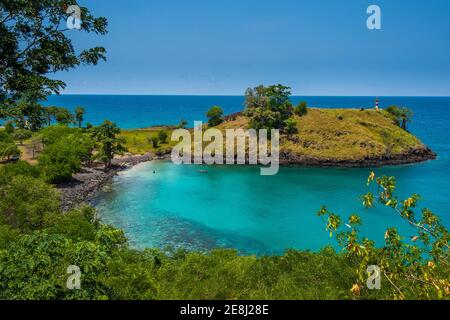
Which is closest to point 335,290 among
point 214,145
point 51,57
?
point 51,57

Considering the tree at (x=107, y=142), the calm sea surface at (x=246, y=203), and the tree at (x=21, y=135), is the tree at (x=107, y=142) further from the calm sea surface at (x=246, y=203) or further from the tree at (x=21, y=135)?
the tree at (x=21, y=135)

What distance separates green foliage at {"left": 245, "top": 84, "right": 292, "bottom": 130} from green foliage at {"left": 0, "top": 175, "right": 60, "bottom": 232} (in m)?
81.6

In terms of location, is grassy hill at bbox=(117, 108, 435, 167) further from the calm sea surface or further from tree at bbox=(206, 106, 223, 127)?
tree at bbox=(206, 106, 223, 127)

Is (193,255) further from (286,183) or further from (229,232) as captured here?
(286,183)

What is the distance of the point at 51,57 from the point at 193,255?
23060mm

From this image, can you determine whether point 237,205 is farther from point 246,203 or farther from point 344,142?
point 344,142

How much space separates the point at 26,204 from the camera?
46719 millimetres

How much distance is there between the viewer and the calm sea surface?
56.2 m

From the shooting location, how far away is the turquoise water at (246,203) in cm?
5616

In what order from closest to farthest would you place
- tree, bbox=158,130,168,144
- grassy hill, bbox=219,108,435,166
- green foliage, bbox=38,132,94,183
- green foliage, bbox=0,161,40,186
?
green foliage, bbox=0,161,40,186
green foliage, bbox=38,132,94,183
grassy hill, bbox=219,108,435,166
tree, bbox=158,130,168,144

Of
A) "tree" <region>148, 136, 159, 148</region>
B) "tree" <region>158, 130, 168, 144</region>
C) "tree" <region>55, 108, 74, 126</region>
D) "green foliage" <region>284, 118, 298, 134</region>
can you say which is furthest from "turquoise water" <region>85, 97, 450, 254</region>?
"tree" <region>55, 108, 74, 126</region>

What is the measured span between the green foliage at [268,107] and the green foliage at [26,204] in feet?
268

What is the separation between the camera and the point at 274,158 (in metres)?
117

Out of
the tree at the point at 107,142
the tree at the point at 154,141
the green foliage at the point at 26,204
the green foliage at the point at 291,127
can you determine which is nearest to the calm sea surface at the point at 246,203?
the tree at the point at 107,142
